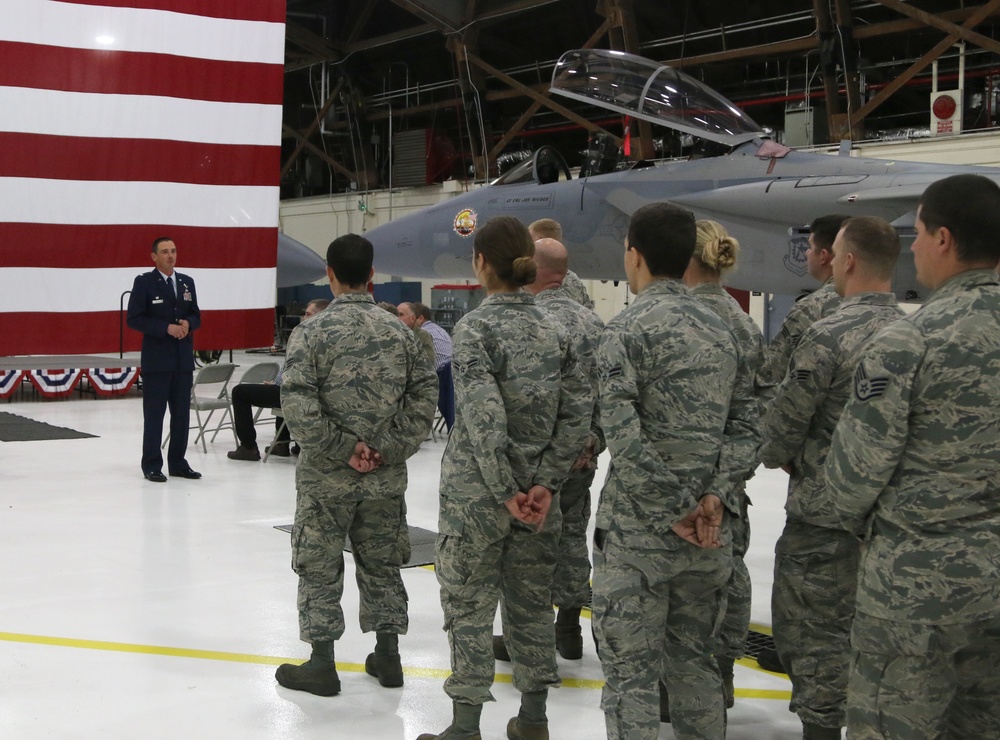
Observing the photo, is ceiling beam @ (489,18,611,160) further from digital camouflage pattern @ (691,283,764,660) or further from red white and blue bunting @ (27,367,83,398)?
digital camouflage pattern @ (691,283,764,660)

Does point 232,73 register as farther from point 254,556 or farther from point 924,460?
point 924,460

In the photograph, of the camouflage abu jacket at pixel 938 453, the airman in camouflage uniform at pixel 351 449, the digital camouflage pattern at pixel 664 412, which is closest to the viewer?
the camouflage abu jacket at pixel 938 453

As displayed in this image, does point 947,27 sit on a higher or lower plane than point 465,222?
higher

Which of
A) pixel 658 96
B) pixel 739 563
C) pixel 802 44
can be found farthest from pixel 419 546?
pixel 802 44

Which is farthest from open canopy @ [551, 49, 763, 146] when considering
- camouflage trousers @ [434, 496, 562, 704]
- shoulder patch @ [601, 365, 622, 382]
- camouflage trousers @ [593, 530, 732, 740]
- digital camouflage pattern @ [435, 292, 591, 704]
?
camouflage trousers @ [593, 530, 732, 740]

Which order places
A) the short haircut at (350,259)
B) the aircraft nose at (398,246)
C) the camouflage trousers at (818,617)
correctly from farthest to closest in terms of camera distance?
the aircraft nose at (398,246)
the short haircut at (350,259)
the camouflage trousers at (818,617)

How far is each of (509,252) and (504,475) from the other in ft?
2.27

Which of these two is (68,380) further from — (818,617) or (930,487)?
(930,487)

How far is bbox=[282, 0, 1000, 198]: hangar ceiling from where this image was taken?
585 inches

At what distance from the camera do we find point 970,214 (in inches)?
90.8

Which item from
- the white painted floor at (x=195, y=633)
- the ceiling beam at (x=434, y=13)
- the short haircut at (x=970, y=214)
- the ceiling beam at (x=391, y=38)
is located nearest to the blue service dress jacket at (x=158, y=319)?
the white painted floor at (x=195, y=633)

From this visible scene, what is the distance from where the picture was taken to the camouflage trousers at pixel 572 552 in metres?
3.96

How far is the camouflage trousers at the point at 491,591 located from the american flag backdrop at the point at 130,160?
368 inches

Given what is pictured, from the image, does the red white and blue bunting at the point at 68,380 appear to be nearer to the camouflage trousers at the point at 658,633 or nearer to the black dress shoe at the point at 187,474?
the black dress shoe at the point at 187,474
